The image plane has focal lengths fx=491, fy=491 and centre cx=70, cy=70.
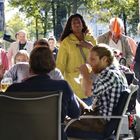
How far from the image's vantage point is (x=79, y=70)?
5438mm

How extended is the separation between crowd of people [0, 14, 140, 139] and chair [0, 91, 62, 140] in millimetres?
179

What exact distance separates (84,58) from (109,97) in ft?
5.09

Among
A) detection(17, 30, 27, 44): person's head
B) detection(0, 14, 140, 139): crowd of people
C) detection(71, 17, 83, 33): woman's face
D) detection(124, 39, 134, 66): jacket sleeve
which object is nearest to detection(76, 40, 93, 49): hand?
detection(0, 14, 140, 139): crowd of people

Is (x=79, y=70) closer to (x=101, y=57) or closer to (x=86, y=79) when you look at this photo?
(x=86, y=79)

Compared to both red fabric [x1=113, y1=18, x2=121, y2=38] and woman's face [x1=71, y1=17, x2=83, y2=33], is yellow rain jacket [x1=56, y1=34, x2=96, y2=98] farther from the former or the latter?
red fabric [x1=113, y1=18, x2=121, y2=38]

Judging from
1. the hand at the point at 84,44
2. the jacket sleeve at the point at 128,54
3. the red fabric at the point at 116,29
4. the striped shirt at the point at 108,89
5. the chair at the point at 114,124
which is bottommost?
the chair at the point at 114,124

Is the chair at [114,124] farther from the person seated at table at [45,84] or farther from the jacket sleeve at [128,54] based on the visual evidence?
the jacket sleeve at [128,54]

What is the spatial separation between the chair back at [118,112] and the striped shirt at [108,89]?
0.13 feet

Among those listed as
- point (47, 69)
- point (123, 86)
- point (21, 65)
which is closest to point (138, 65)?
point (21, 65)

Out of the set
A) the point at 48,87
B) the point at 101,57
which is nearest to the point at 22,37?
the point at 101,57

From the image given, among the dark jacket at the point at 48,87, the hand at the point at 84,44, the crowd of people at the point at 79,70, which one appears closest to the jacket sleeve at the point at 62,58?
the crowd of people at the point at 79,70

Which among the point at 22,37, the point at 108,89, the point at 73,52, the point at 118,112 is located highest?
the point at 22,37

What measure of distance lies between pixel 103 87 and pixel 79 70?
3.79 ft

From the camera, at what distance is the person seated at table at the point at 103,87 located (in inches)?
170
